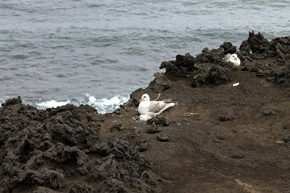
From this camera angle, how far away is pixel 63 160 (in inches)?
254

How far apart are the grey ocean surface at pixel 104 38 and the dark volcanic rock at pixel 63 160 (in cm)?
749

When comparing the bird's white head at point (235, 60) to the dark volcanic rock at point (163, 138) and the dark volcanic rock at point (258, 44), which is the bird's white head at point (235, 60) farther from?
the dark volcanic rock at point (163, 138)

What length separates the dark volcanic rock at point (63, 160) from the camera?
589 centimetres

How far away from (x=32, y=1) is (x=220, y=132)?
84.4ft

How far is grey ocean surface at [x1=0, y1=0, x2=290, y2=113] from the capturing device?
1688 cm

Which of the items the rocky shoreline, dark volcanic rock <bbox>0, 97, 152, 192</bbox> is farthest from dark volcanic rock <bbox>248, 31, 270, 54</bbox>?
dark volcanic rock <bbox>0, 97, 152, 192</bbox>

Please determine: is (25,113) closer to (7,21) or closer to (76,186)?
(76,186)

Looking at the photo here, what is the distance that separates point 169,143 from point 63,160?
2.52 metres

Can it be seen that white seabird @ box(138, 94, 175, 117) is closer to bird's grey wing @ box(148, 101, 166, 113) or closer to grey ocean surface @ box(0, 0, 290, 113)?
bird's grey wing @ box(148, 101, 166, 113)

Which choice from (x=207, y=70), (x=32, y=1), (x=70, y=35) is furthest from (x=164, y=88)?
(x=32, y=1)

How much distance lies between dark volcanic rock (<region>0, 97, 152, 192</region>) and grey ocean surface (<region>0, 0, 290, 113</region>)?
7485 millimetres

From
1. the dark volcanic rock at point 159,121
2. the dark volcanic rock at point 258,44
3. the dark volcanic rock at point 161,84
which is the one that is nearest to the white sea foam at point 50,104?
the dark volcanic rock at point 161,84

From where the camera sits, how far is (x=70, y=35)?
79.4 ft

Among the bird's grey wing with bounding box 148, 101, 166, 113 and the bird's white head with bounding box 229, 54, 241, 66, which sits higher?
the bird's white head with bounding box 229, 54, 241, 66
